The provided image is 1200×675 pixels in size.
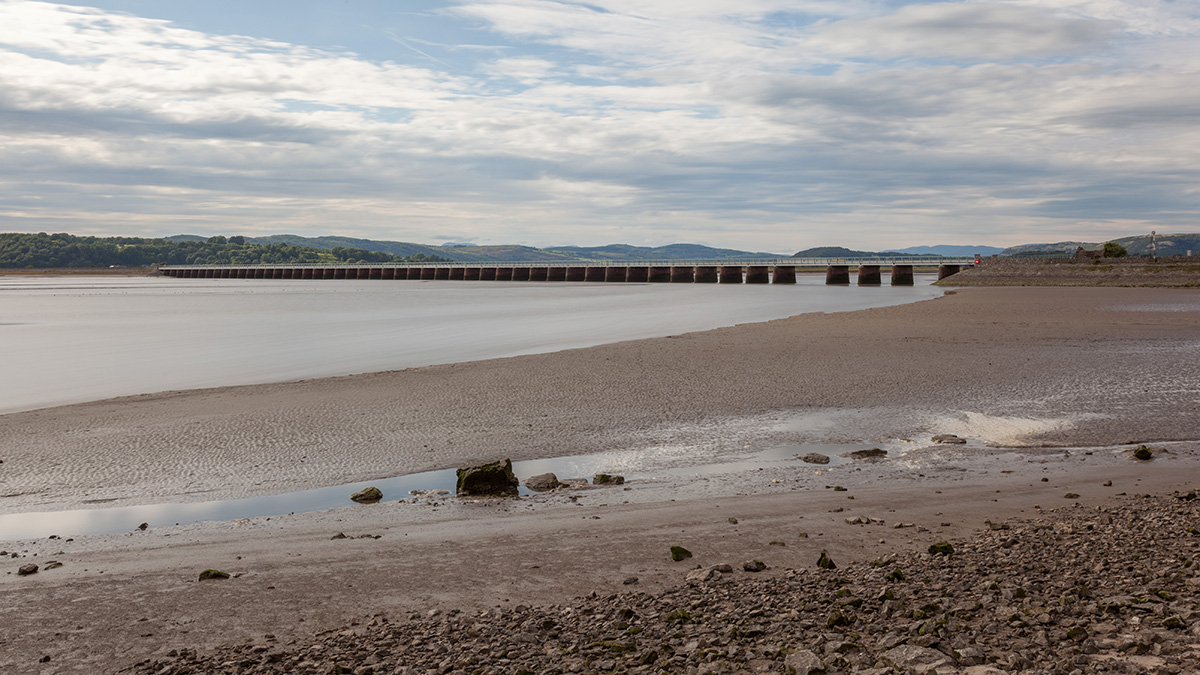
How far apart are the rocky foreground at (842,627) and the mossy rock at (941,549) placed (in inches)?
3.8

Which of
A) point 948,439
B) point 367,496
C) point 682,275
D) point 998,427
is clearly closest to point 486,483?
point 367,496

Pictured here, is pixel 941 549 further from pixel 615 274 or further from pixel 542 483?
pixel 615 274

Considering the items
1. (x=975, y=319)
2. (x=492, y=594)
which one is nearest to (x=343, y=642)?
(x=492, y=594)

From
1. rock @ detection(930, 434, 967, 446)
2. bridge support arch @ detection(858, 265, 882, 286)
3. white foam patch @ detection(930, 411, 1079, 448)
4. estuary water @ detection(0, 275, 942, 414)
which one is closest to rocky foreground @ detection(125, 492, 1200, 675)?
rock @ detection(930, 434, 967, 446)

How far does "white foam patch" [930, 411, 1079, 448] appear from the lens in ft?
37.6

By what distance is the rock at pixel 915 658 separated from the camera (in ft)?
14.2

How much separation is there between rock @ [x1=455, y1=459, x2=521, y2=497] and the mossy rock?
429 centimetres

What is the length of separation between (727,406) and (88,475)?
30.4 ft

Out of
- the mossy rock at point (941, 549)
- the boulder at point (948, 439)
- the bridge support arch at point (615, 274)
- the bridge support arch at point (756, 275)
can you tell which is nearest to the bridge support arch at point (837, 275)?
the bridge support arch at point (756, 275)

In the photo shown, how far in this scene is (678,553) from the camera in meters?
6.64

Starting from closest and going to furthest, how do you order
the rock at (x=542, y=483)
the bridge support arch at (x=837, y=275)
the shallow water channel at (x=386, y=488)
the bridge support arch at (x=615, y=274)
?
the shallow water channel at (x=386, y=488), the rock at (x=542, y=483), the bridge support arch at (x=837, y=275), the bridge support arch at (x=615, y=274)

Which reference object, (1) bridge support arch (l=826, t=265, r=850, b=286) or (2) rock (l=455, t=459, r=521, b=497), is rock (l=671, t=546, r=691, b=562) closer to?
(2) rock (l=455, t=459, r=521, b=497)

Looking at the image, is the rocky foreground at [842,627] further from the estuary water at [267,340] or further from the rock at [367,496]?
the estuary water at [267,340]

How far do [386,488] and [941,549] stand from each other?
5.87 metres
